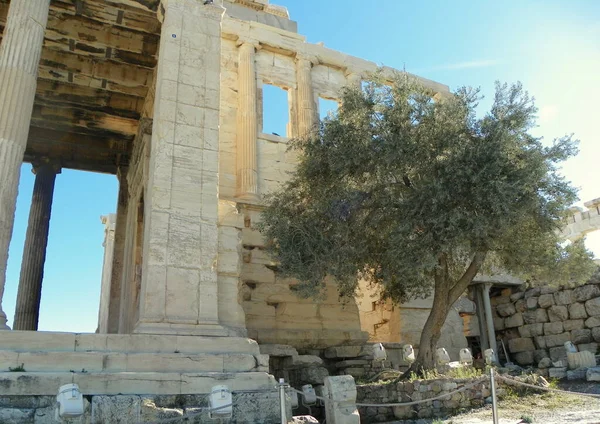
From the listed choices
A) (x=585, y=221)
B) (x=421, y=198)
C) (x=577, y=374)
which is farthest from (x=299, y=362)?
(x=585, y=221)

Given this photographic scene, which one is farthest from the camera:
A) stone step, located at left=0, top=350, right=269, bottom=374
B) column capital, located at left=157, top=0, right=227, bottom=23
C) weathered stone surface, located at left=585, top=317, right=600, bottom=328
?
weathered stone surface, located at left=585, top=317, right=600, bottom=328

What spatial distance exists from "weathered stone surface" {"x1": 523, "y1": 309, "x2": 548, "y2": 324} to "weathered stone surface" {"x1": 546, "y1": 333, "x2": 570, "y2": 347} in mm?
616

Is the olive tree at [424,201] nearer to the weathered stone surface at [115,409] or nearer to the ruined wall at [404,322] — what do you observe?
the ruined wall at [404,322]

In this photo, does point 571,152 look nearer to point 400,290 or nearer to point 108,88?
point 400,290

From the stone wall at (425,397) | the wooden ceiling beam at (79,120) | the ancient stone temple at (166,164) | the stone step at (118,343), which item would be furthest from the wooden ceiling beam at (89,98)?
the stone wall at (425,397)

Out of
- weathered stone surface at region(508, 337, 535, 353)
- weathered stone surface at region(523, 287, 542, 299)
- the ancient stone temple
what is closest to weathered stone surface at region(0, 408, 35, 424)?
the ancient stone temple

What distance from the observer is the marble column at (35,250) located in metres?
15.3

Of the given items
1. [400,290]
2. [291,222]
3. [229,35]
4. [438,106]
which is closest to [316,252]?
[291,222]

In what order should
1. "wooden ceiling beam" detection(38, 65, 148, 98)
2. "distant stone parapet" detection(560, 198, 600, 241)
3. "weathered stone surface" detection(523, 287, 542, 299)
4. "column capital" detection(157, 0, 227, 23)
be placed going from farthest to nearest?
"distant stone parapet" detection(560, 198, 600, 241), "weathered stone surface" detection(523, 287, 542, 299), "wooden ceiling beam" detection(38, 65, 148, 98), "column capital" detection(157, 0, 227, 23)

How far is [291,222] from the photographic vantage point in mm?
12828

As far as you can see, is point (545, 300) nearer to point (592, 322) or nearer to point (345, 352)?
point (592, 322)

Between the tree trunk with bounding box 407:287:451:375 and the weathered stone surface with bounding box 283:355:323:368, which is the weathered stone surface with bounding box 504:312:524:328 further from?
the weathered stone surface with bounding box 283:355:323:368

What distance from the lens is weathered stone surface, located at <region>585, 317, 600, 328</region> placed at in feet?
53.9

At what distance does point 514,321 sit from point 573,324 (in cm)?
239
